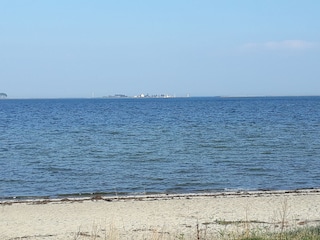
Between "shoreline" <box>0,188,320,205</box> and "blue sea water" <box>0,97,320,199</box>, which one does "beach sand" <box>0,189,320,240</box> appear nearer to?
"shoreline" <box>0,188,320,205</box>

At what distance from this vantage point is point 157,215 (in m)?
14.3

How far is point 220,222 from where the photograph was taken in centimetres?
1306

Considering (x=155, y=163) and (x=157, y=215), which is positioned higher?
(x=157, y=215)

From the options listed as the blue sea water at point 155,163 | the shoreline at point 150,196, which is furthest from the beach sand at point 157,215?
the blue sea water at point 155,163

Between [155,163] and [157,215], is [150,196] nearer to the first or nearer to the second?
[157,215]

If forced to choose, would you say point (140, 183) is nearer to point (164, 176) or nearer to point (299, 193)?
point (164, 176)

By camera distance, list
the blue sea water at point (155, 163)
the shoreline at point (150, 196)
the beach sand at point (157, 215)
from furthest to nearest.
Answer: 1. the blue sea water at point (155, 163)
2. the shoreline at point (150, 196)
3. the beach sand at point (157, 215)

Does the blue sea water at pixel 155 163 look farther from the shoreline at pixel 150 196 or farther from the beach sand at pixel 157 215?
the beach sand at pixel 157 215

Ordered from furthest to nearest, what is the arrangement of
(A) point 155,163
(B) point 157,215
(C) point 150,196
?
(A) point 155,163 → (C) point 150,196 → (B) point 157,215

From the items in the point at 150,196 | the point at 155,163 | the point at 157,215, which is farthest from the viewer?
the point at 155,163

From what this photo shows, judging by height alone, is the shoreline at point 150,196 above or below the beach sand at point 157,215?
below

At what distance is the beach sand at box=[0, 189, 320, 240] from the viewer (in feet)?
40.1

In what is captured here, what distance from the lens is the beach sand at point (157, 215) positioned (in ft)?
40.1

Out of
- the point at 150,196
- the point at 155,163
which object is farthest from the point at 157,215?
the point at 155,163
